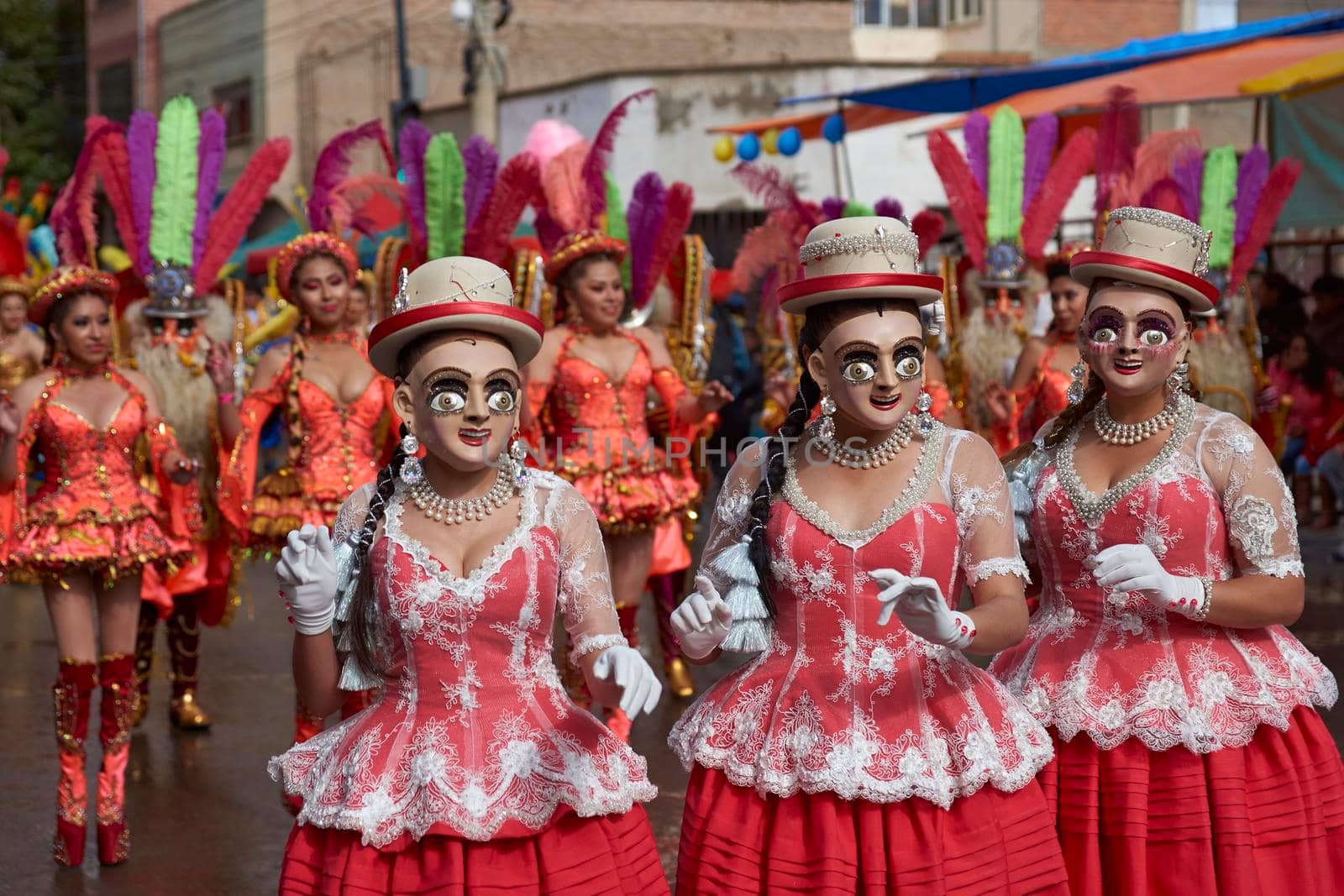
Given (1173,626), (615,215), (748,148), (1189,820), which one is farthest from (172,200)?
(748,148)

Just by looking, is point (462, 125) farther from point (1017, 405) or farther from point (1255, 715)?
point (1255, 715)

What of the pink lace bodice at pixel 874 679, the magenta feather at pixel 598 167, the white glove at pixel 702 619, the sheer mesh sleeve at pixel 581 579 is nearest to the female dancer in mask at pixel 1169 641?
the pink lace bodice at pixel 874 679

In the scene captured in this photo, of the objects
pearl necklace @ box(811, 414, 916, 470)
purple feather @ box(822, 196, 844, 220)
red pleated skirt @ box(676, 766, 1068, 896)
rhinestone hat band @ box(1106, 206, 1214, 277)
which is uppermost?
purple feather @ box(822, 196, 844, 220)

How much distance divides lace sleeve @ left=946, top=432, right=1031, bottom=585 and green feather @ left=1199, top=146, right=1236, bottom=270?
18.5 feet

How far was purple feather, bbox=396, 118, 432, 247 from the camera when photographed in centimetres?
710

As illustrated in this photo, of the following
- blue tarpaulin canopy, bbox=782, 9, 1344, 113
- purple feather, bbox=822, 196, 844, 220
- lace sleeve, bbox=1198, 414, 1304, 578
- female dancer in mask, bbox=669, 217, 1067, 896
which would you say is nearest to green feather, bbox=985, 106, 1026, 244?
purple feather, bbox=822, 196, 844, 220

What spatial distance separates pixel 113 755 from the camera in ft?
18.0

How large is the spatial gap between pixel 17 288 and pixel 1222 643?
837 cm

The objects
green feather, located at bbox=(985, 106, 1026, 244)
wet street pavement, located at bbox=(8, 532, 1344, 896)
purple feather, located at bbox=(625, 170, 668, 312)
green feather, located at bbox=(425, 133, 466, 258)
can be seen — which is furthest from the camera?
green feather, located at bbox=(985, 106, 1026, 244)

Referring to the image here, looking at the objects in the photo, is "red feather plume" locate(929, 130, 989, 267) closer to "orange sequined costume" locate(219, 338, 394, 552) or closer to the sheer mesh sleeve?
"orange sequined costume" locate(219, 338, 394, 552)

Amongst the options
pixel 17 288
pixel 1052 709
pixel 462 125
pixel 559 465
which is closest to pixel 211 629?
pixel 17 288

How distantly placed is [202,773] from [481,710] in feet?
12.4

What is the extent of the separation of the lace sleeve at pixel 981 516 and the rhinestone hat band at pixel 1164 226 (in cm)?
74

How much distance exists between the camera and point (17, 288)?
33.4ft
